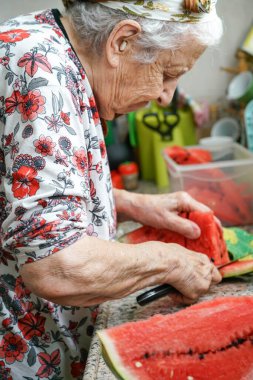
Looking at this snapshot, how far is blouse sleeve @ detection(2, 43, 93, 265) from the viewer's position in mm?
779

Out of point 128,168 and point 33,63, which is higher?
point 33,63

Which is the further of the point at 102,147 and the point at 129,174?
the point at 129,174

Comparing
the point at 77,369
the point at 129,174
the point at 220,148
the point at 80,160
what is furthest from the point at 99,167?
the point at 129,174

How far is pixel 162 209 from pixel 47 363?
1.63ft

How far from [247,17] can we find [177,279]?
165cm

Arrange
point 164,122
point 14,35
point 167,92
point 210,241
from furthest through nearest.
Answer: point 164,122, point 210,241, point 167,92, point 14,35

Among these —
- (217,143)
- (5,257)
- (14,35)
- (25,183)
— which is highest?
(14,35)

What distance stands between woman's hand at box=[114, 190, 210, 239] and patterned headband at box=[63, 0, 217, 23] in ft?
1.77

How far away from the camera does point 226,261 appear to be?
1.23 meters

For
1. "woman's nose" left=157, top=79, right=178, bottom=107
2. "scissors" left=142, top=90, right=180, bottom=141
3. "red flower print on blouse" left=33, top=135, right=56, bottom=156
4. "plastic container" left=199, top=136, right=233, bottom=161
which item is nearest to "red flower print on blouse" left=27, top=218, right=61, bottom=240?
"red flower print on blouse" left=33, top=135, right=56, bottom=156

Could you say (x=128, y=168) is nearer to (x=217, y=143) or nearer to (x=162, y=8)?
(x=217, y=143)

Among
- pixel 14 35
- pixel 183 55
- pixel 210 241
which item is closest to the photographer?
pixel 14 35

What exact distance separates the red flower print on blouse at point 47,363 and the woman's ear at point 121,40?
2.18 ft

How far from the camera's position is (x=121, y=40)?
3.06ft
